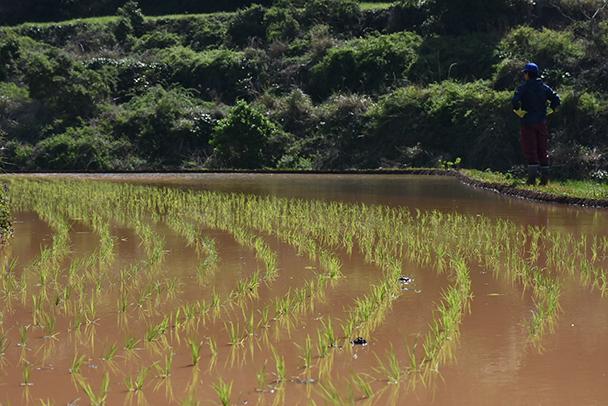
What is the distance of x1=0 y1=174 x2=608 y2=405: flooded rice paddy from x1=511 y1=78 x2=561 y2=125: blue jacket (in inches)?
122

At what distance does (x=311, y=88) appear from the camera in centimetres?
3094

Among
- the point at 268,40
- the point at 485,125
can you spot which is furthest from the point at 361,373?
the point at 268,40

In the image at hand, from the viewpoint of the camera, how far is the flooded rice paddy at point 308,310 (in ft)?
13.7

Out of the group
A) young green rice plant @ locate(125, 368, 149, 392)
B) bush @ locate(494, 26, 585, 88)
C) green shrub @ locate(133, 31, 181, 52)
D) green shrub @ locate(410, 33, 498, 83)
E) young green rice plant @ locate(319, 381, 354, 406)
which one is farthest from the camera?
green shrub @ locate(133, 31, 181, 52)

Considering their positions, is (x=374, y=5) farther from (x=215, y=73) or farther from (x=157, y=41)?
(x=157, y=41)

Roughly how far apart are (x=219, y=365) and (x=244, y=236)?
5085mm

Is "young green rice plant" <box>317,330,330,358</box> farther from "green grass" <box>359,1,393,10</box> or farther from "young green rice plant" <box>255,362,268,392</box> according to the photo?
"green grass" <box>359,1,393,10</box>

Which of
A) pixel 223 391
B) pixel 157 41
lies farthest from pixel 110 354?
pixel 157 41

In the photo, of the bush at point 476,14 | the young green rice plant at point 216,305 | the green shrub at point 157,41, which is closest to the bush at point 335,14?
the bush at point 476,14

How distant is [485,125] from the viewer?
79.2ft

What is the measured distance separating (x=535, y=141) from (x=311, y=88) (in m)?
17.0

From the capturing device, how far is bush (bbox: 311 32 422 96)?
29562mm

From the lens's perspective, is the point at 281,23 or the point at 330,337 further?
the point at 281,23

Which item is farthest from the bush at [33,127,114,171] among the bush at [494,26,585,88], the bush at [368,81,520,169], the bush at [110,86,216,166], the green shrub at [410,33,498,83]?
the bush at [494,26,585,88]
